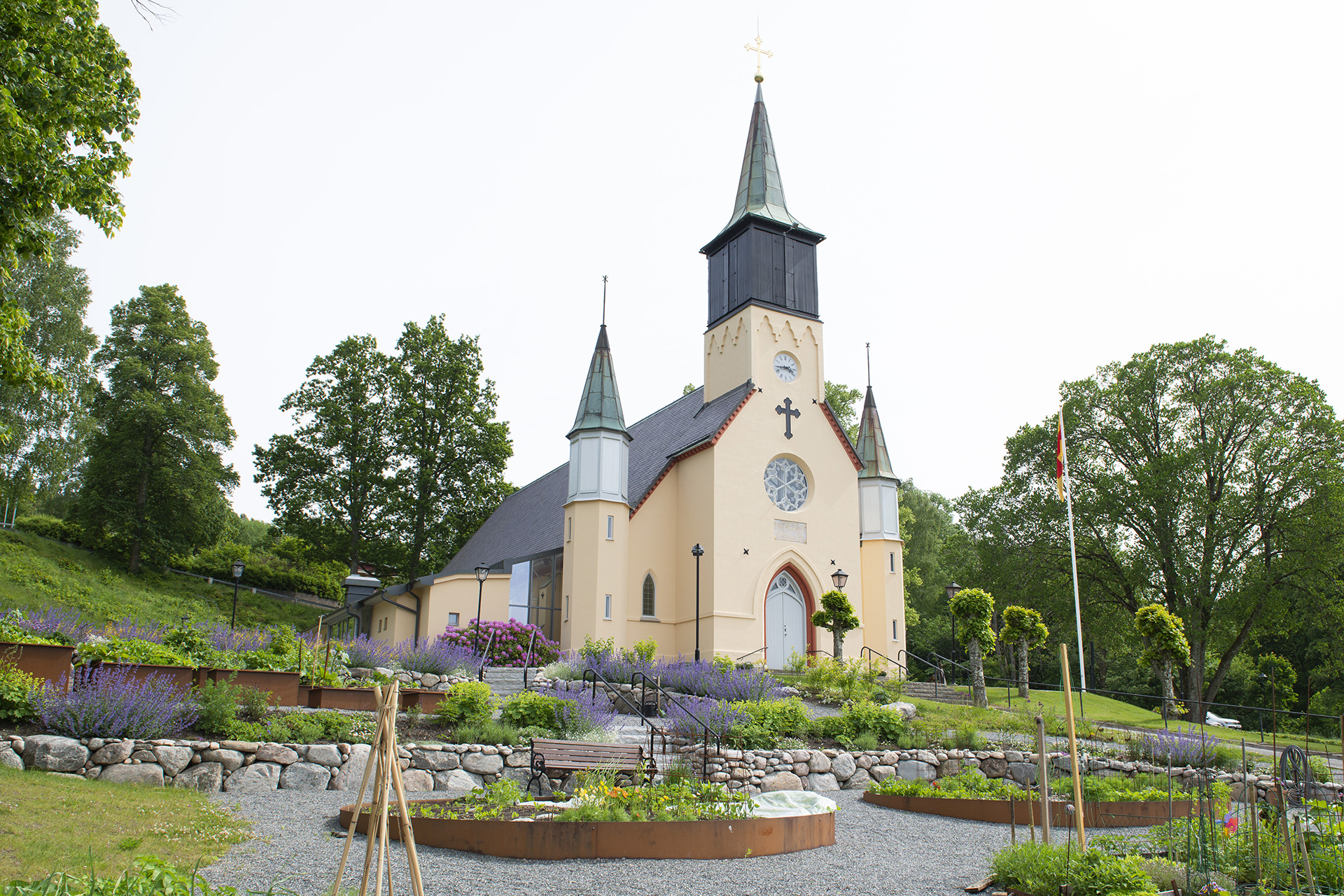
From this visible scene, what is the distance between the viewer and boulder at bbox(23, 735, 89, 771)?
898 centimetres

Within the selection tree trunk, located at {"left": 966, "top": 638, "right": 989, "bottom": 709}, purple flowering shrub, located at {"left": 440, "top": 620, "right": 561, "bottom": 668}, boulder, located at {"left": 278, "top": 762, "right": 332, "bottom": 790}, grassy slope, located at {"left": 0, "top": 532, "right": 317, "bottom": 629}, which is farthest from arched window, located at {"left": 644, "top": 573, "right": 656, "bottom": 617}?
boulder, located at {"left": 278, "top": 762, "right": 332, "bottom": 790}

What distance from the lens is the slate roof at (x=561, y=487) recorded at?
25.7m

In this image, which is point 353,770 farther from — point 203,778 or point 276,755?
point 203,778

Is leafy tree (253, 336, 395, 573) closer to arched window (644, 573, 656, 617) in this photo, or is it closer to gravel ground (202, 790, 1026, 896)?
arched window (644, 573, 656, 617)

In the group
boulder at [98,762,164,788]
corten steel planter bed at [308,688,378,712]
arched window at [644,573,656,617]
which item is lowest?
boulder at [98,762,164,788]

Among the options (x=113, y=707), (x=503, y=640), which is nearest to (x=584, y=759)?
(x=113, y=707)

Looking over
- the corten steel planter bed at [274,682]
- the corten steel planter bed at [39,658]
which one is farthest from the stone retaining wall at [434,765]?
the corten steel planter bed at [274,682]

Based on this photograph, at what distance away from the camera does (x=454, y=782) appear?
10.9 m

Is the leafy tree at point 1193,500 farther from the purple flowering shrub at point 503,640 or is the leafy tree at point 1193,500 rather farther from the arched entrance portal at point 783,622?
the purple flowering shrub at point 503,640

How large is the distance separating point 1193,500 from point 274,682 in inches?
1045

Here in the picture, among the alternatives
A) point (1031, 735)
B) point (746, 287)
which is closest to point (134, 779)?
point (1031, 735)

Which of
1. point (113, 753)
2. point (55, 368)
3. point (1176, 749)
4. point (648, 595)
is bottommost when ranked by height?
point (1176, 749)

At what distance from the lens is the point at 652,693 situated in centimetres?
1636

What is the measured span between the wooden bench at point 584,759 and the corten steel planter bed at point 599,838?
2481 mm
